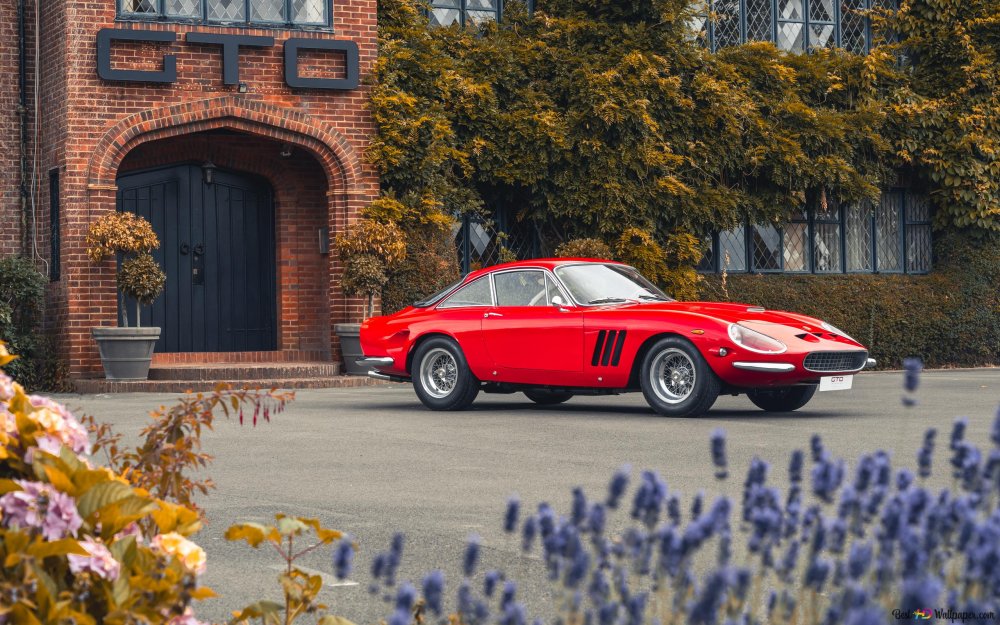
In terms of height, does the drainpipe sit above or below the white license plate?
above

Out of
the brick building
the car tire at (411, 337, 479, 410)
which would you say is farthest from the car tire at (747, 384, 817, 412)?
the brick building

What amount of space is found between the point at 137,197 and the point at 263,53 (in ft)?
9.60

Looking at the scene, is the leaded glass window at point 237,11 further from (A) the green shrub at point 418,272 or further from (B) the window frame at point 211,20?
(A) the green shrub at point 418,272

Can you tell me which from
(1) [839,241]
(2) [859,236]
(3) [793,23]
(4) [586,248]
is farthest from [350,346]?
(3) [793,23]

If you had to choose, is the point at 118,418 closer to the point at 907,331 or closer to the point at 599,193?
the point at 599,193

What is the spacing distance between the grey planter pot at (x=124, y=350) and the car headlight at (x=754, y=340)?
30.2 feet

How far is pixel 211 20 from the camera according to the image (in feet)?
62.1

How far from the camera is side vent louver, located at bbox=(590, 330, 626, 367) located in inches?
484

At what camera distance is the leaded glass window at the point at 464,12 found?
21453mm

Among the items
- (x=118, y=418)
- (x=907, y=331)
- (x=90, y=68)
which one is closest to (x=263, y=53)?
(x=90, y=68)

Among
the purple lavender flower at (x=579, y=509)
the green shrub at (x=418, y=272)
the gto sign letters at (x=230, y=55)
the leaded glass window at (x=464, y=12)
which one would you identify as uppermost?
the leaded glass window at (x=464, y=12)

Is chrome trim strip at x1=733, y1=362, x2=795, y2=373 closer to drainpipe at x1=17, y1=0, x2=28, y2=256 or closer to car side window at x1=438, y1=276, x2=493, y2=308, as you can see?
car side window at x1=438, y1=276, x2=493, y2=308

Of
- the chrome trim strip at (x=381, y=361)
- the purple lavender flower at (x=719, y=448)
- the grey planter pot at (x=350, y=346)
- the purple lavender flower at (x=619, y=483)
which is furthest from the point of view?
the grey planter pot at (x=350, y=346)

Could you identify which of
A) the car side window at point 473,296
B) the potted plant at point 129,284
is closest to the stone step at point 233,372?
the potted plant at point 129,284
